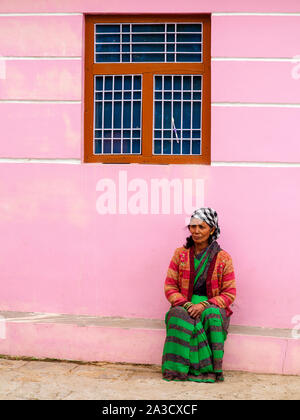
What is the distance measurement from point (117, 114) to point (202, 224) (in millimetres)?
1356

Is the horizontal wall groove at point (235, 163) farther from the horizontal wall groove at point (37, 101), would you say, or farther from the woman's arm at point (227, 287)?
the woman's arm at point (227, 287)

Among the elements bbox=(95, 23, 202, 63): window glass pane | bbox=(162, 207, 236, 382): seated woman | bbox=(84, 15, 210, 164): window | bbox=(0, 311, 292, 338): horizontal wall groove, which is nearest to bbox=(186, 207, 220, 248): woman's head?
bbox=(162, 207, 236, 382): seated woman

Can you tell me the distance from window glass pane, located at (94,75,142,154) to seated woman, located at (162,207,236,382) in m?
1.04

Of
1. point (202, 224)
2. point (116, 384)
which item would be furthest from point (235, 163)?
point (116, 384)

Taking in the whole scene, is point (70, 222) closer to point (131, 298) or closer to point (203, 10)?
point (131, 298)

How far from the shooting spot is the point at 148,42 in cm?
518

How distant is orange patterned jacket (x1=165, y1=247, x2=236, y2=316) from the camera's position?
4586 mm

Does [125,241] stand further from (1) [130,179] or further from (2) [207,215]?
(2) [207,215]

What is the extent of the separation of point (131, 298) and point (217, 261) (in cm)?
87

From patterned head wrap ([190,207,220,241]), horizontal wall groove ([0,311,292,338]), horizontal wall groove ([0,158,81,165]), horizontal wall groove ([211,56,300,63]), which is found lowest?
horizontal wall groove ([0,311,292,338])

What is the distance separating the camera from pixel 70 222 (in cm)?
509

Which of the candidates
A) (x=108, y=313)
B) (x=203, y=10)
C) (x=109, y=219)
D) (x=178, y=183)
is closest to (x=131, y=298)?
(x=108, y=313)

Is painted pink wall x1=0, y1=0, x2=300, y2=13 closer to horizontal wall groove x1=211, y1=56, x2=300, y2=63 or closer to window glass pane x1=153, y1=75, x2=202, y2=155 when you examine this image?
horizontal wall groove x1=211, y1=56, x2=300, y2=63
